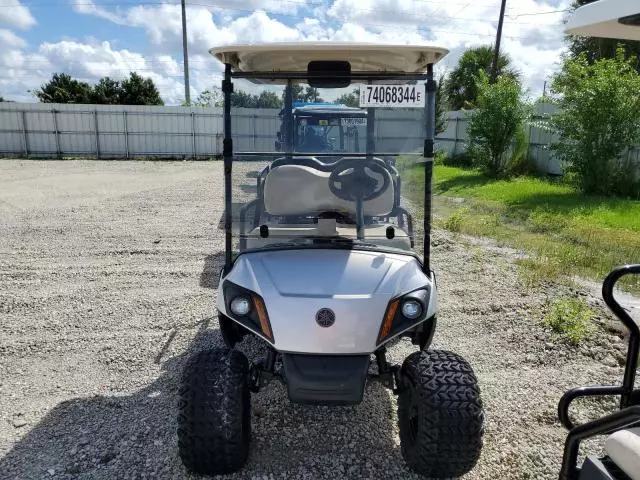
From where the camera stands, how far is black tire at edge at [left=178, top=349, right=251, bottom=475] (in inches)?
92.5

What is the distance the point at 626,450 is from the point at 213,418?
154cm

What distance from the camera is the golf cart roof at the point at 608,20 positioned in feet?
5.61

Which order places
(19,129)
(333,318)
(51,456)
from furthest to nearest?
(19,129) < (51,456) < (333,318)

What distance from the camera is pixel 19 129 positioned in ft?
74.3

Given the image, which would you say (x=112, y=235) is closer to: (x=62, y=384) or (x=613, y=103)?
(x=62, y=384)

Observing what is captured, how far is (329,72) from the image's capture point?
3.05 m

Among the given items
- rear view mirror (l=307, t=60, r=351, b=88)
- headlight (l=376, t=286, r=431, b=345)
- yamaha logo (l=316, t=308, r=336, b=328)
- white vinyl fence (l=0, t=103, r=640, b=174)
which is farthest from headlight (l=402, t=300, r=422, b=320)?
white vinyl fence (l=0, t=103, r=640, b=174)

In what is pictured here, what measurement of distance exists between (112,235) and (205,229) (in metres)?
1.33

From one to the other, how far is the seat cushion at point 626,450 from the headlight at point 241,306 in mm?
1549

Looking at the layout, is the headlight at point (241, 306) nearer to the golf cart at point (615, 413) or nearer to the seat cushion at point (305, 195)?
the seat cushion at point (305, 195)

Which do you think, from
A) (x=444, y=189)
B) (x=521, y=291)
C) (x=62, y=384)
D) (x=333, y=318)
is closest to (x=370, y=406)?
(x=333, y=318)

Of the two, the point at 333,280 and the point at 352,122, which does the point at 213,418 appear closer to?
the point at 333,280

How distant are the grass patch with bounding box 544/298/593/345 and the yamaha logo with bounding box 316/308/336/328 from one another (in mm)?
2613

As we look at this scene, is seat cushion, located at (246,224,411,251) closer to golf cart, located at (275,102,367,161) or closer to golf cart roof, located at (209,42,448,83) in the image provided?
golf cart, located at (275,102,367,161)
